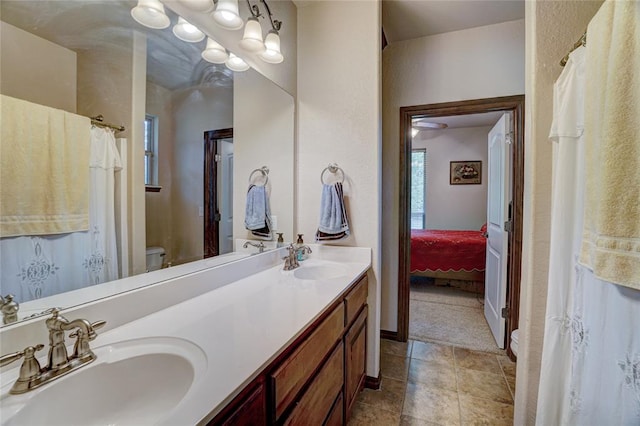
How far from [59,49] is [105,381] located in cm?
92

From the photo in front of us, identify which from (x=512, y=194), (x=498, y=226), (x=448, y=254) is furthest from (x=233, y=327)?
(x=448, y=254)

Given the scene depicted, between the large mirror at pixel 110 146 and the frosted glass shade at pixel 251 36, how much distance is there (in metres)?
0.16

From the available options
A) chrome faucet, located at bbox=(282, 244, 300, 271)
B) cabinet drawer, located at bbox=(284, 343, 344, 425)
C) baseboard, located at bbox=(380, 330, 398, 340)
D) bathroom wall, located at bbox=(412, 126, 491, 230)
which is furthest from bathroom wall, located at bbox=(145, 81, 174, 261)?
bathroom wall, located at bbox=(412, 126, 491, 230)

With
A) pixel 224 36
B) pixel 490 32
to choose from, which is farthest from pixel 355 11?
pixel 490 32

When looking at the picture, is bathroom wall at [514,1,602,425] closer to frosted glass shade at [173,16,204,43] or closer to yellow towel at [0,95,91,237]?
frosted glass shade at [173,16,204,43]

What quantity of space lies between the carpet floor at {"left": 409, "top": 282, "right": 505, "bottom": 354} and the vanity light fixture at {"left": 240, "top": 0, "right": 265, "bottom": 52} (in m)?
2.53

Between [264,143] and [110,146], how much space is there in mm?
972

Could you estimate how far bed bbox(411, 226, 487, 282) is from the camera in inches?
139

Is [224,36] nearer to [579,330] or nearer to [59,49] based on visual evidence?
[59,49]

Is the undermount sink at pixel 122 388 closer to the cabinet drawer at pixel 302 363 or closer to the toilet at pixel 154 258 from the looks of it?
the cabinet drawer at pixel 302 363

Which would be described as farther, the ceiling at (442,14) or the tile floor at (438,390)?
the ceiling at (442,14)

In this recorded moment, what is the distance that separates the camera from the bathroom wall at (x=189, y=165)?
122cm

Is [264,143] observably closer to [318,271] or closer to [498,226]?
[318,271]

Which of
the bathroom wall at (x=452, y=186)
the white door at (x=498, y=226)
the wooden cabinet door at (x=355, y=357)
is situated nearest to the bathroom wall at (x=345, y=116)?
the wooden cabinet door at (x=355, y=357)
